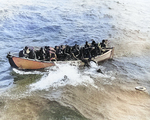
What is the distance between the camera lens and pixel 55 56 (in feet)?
38.0

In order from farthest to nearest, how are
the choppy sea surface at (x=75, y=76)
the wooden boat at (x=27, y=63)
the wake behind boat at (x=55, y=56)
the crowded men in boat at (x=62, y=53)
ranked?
the crowded men in boat at (x=62, y=53), the wake behind boat at (x=55, y=56), the wooden boat at (x=27, y=63), the choppy sea surface at (x=75, y=76)

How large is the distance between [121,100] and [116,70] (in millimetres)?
3924

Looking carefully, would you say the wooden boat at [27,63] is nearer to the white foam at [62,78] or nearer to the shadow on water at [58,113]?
the white foam at [62,78]

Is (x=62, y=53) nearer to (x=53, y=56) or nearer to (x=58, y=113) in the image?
(x=53, y=56)

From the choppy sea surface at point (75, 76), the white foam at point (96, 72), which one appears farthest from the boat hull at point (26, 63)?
the white foam at point (96, 72)

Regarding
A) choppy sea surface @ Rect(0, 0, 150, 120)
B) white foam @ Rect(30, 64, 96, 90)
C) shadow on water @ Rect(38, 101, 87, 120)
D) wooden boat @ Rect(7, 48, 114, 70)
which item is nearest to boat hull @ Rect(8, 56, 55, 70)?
wooden boat @ Rect(7, 48, 114, 70)

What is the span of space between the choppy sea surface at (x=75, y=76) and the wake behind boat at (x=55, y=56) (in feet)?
1.72

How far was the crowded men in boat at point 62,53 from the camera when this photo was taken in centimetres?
1131

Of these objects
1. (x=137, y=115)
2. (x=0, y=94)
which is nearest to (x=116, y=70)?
(x=137, y=115)

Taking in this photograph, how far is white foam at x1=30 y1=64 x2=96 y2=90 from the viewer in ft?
33.2

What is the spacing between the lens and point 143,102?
891cm

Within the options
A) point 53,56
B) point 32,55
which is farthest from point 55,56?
point 32,55

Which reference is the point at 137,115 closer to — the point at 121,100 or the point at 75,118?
the point at 121,100

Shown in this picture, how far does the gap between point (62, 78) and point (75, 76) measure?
914 millimetres
